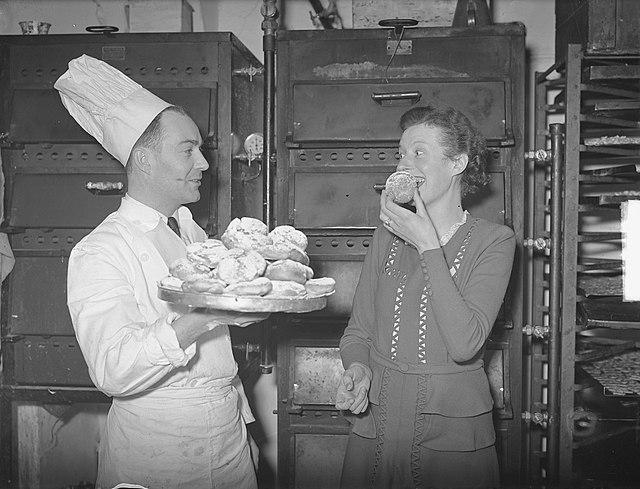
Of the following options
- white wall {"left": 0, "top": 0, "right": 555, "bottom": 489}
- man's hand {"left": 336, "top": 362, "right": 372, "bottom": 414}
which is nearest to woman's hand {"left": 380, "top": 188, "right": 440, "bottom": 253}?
man's hand {"left": 336, "top": 362, "right": 372, "bottom": 414}

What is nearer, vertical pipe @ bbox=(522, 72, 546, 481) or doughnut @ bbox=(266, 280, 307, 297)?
doughnut @ bbox=(266, 280, 307, 297)

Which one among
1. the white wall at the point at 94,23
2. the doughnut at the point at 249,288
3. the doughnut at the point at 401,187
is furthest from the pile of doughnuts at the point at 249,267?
the white wall at the point at 94,23

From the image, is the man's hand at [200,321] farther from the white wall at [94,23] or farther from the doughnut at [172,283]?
the white wall at [94,23]

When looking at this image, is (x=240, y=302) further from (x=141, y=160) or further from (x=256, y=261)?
(x=141, y=160)

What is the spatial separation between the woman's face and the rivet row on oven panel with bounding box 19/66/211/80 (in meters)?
→ 1.01

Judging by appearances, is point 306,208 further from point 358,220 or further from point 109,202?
point 109,202

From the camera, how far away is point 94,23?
2.91m

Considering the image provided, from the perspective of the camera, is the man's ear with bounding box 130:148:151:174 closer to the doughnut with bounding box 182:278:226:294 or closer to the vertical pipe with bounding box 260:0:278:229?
the doughnut with bounding box 182:278:226:294

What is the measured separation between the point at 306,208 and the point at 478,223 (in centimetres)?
87

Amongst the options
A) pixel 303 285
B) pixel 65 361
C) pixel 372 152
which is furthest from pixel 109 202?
pixel 303 285

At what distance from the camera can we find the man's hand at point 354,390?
5.36 feet

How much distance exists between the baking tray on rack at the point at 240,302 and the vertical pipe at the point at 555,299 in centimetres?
136

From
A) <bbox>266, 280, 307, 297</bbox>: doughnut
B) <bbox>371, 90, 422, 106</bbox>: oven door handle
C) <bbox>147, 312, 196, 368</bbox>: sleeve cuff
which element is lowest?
<bbox>147, 312, 196, 368</bbox>: sleeve cuff

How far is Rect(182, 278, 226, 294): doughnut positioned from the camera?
134 cm
